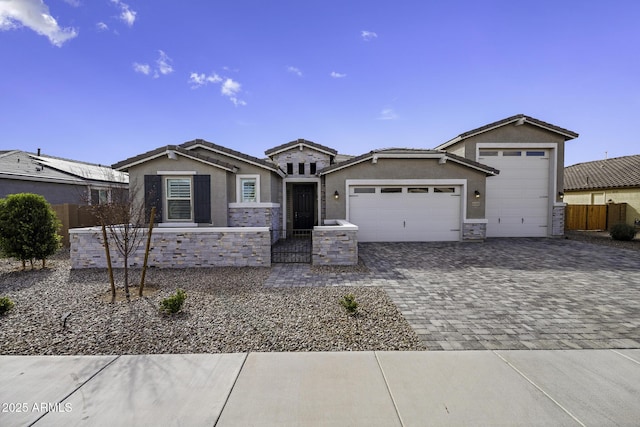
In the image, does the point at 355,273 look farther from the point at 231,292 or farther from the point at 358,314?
the point at 231,292

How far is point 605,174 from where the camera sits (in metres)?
19.2

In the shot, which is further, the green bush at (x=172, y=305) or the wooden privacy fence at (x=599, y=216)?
the wooden privacy fence at (x=599, y=216)

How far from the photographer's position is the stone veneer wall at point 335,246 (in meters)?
7.89

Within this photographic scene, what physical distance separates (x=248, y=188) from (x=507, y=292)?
8972 mm

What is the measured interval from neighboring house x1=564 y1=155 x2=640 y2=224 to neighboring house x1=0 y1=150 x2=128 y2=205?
87.8 feet

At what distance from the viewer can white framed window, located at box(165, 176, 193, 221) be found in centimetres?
1059

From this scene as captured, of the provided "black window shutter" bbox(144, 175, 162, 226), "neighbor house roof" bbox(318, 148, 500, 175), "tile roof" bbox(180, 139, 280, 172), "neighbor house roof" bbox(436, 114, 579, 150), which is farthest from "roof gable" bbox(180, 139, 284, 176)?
"neighbor house roof" bbox(436, 114, 579, 150)

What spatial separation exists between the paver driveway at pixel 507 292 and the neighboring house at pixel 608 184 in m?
10.2

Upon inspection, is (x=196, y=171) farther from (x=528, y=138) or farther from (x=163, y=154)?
(x=528, y=138)

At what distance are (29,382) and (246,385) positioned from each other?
2272 mm

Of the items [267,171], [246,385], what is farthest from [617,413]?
[267,171]

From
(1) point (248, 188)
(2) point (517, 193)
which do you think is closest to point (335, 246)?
(1) point (248, 188)

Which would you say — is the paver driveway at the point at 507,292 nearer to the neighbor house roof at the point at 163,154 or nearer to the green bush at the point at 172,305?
the green bush at the point at 172,305

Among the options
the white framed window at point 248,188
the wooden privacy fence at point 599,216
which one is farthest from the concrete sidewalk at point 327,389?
the wooden privacy fence at point 599,216
